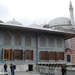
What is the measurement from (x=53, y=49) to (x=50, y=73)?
7648 millimetres

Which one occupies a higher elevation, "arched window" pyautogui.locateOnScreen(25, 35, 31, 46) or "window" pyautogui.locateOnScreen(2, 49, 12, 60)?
"arched window" pyautogui.locateOnScreen(25, 35, 31, 46)

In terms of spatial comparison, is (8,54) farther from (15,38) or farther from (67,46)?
(67,46)

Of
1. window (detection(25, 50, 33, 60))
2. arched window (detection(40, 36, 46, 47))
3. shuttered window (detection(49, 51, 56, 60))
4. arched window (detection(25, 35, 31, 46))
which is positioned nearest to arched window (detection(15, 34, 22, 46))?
arched window (detection(25, 35, 31, 46))

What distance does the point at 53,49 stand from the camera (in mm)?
22719

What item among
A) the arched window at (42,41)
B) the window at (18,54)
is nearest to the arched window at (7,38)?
the window at (18,54)

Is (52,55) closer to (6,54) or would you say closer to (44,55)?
(44,55)

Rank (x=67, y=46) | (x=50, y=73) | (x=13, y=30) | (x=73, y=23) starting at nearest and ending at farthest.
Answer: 1. (x=50, y=73)
2. (x=13, y=30)
3. (x=67, y=46)
4. (x=73, y=23)

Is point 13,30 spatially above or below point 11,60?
above

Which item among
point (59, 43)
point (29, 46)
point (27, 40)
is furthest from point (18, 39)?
point (59, 43)

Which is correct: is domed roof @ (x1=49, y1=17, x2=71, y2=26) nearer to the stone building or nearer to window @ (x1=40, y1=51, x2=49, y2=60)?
the stone building

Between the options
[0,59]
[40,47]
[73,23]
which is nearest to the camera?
[0,59]

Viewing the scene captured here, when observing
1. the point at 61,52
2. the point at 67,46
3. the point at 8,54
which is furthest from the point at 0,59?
the point at 67,46

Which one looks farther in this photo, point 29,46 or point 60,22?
point 60,22

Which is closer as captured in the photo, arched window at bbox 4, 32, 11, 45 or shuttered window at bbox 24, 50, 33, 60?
arched window at bbox 4, 32, 11, 45
